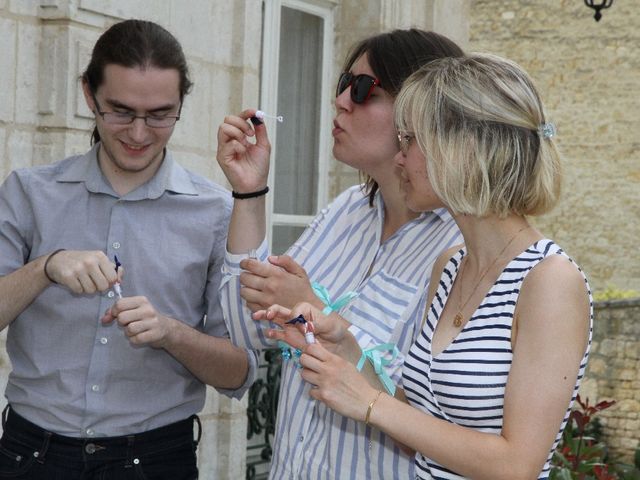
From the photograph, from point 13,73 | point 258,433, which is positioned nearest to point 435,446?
point 13,73

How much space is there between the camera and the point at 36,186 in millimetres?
2971

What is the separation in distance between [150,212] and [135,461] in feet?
2.09

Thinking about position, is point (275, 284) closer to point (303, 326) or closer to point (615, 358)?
point (303, 326)

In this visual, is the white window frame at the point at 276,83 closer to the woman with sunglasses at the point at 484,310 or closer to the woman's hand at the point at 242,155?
the woman's hand at the point at 242,155

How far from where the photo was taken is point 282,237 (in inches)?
240

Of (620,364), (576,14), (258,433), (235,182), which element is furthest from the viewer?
(576,14)

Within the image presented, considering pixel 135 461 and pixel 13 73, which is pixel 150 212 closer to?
pixel 135 461

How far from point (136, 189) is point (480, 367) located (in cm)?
114

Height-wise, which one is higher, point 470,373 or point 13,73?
point 13,73

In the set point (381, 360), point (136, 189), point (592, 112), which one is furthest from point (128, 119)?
point (592, 112)

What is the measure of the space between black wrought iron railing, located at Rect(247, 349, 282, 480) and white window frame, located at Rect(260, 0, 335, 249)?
0.63 meters

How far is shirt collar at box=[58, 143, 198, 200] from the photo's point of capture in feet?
9.82

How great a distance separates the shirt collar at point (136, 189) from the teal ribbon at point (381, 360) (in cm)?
73

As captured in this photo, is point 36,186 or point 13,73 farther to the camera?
point 13,73
